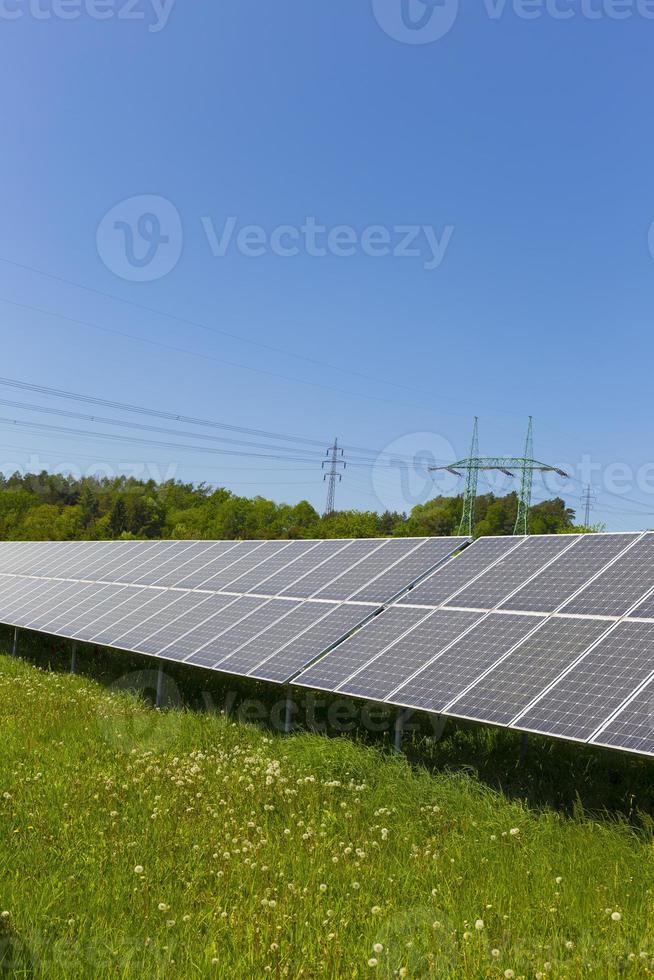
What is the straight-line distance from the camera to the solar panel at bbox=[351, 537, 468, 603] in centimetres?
1512

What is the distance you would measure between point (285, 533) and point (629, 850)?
75.1 m

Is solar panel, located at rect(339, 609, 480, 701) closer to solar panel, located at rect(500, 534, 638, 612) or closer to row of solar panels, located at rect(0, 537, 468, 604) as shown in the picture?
solar panel, located at rect(500, 534, 638, 612)

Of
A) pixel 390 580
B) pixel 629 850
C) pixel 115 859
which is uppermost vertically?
pixel 390 580

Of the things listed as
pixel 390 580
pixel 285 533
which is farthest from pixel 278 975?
pixel 285 533

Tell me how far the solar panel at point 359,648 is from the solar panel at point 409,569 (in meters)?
0.87

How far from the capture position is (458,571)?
14914 mm

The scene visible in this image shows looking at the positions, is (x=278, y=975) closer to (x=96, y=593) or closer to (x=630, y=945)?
(x=630, y=945)

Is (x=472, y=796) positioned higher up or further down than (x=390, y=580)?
further down

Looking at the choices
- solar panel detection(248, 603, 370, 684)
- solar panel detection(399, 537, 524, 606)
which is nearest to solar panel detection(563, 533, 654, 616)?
solar panel detection(399, 537, 524, 606)

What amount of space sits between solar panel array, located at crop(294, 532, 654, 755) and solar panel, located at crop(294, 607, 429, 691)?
0.02 meters

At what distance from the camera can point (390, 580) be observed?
15.6m

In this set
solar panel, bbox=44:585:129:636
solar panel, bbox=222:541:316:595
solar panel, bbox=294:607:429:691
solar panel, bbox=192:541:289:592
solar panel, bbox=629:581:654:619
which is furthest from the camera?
solar panel, bbox=44:585:129:636

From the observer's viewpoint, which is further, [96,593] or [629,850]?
[96,593]

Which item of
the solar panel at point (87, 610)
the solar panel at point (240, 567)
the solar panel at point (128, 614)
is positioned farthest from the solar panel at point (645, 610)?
the solar panel at point (87, 610)
